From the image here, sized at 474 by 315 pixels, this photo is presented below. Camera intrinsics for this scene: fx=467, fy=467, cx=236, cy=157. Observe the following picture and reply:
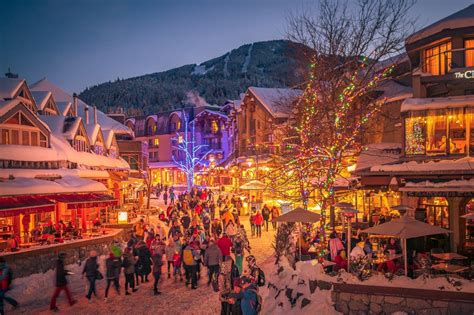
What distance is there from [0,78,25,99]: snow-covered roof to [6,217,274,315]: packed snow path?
488 inches

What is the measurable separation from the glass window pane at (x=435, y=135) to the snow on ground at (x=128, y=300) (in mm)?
7658

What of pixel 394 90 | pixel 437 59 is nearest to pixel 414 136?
pixel 437 59

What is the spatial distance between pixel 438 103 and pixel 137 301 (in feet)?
41.1

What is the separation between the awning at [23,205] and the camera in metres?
19.6

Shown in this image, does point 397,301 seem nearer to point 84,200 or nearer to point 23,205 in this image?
point 23,205

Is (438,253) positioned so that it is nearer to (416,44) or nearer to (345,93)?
(345,93)

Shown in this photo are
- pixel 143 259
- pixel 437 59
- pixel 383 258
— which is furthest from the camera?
pixel 437 59

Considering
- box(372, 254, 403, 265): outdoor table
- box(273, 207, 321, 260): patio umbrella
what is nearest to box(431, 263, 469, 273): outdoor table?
box(372, 254, 403, 265): outdoor table

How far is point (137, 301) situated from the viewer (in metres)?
13.9

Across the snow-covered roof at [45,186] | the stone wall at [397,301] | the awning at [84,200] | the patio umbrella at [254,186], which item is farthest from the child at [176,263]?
the patio umbrella at [254,186]

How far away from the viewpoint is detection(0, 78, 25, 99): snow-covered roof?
24844mm

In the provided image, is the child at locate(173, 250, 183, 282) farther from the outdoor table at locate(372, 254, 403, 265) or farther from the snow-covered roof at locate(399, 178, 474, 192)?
the snow-covered roof at locate(399, 178, 474, 192)

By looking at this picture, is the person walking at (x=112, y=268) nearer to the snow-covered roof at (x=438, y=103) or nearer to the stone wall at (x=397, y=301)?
the stone wall at (x=397, y=301)

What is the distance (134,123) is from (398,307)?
74.6 metres
